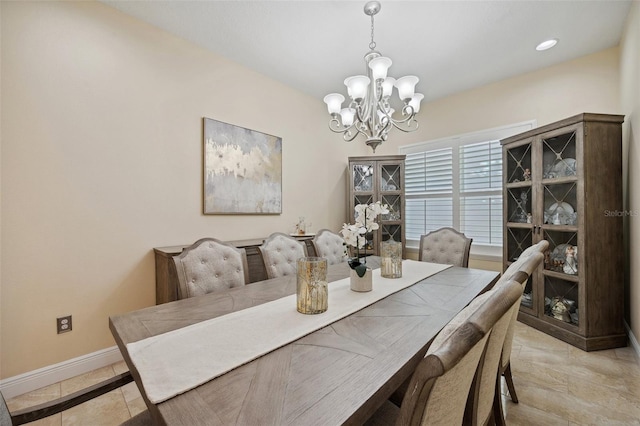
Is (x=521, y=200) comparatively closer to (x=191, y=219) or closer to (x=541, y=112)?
(x=541, y=112)

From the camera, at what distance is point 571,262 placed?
2559 mm

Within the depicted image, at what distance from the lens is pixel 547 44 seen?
2.70 metres

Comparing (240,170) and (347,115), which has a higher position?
(347,115)

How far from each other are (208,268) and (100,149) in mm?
1405

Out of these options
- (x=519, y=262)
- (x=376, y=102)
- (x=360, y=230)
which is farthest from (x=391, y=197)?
(x=519, y=262)

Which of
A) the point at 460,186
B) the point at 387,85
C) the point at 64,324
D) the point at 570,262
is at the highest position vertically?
the point at 387,85

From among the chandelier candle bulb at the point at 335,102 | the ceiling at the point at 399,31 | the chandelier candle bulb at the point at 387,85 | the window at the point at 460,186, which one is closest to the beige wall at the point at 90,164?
the ceiling at the point at 399,31

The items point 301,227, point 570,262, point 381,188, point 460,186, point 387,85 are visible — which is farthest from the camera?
point 381,188

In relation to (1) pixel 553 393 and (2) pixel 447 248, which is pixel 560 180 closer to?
(2) pixel 447 248

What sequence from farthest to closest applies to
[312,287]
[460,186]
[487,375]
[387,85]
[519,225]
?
[460,186], [519,225], [387,85], [312,287], [487,375]

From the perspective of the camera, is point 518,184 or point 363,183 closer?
point 518,184

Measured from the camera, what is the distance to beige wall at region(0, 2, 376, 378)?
1.86 m

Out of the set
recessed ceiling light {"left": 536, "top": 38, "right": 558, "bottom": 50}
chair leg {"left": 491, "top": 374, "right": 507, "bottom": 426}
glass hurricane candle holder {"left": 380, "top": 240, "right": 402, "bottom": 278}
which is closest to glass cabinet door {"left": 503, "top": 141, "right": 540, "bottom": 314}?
recessed ceiling light {"left": 536, "top": 38, "right": 558, "bottom": 50}

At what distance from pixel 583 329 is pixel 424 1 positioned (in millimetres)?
3011
